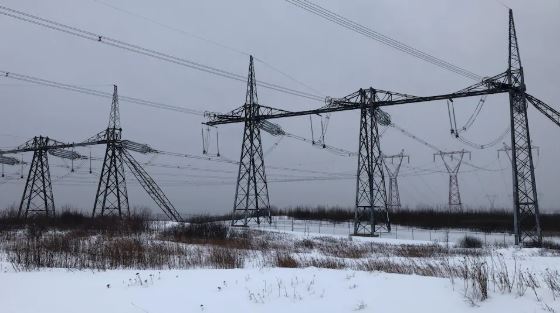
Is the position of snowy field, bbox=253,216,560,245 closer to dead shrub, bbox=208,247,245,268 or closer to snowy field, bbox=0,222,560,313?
dead shrub, bbox=208,247,245,268

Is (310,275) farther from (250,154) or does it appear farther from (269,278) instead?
(250,154)

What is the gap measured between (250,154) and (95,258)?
2114 centimetres

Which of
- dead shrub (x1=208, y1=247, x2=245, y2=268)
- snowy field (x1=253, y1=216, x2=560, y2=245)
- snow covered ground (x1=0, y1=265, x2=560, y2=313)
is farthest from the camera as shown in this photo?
snowy field (x1=253, y1=216, x2=560, y2=245)

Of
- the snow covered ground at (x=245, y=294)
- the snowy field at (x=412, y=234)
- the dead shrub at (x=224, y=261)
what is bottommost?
the snowy field at (x=412, y=234)

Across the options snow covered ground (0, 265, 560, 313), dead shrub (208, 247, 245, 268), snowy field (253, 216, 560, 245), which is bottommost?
snowy field (253, 216, 560, 245)

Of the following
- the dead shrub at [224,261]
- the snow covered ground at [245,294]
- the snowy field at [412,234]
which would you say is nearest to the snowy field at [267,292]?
the snow covered ground at [245,294]

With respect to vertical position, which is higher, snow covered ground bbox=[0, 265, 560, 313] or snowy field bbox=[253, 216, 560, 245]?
snow covered ground bbox=[0, 265, 560, 313]

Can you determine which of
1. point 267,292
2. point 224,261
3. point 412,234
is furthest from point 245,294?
point 412,234

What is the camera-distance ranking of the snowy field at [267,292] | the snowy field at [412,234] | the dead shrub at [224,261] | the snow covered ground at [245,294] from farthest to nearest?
1. the snowy field at [412,234]
2. the dead shrub at [224,261]
3. the snow covered ground at [245,294]
4. the snowy field at [267,292]

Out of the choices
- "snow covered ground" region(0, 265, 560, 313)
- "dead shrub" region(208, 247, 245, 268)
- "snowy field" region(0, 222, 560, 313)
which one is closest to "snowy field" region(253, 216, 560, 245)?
"dead shrub" region(208, 247, 245, 268)

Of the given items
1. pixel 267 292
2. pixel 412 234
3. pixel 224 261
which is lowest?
pixel 412 234

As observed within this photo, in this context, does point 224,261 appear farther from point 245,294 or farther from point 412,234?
point 412,234

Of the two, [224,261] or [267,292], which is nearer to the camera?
[267,292]

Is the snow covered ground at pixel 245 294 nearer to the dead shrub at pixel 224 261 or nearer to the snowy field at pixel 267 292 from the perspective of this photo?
the snowy field at pixel 267 292
